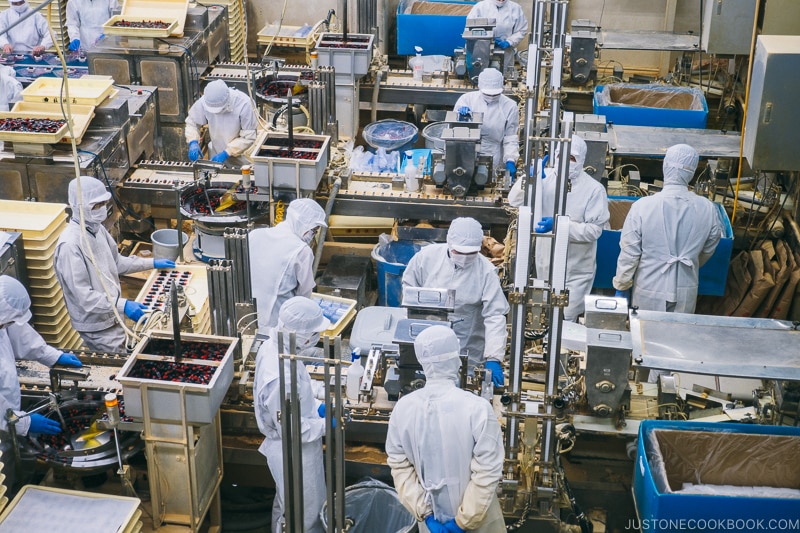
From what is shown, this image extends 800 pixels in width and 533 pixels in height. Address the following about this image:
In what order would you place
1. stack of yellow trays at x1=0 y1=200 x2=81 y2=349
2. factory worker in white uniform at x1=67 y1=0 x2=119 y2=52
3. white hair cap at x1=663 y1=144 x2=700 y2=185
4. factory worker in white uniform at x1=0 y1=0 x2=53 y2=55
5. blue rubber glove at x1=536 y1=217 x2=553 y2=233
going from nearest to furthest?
1. blue rubber glove at x1=536 y1=217 x2=553 y2=233
2. stack of yellow trays at x1=0 y1=200 x2=81 y2=349
3. white hair cap at x1=663 y1=144 x2=700 y2=185
4. factory worker in white uniform at x1=0 y1=0 x2=53 y2=55
5. factory worker in white uniform at x1=67 y1=0 x2=119 y2=52

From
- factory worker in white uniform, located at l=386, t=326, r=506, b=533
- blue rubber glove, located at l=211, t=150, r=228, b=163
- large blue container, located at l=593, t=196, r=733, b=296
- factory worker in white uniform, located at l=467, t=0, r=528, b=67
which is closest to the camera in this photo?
factory worker in white uniform, located at l=386, t=326, r=506, b=533

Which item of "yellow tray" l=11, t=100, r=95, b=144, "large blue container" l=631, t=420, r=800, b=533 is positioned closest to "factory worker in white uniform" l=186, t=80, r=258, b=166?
"yellow tray" l=11, t=100, r=95, b=144

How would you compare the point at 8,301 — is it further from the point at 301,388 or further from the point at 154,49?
the point at 154,49

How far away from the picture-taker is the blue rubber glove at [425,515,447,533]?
409 cm

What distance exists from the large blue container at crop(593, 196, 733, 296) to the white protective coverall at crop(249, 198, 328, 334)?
6.77ft

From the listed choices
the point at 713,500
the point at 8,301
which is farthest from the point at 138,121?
the point at 713,500

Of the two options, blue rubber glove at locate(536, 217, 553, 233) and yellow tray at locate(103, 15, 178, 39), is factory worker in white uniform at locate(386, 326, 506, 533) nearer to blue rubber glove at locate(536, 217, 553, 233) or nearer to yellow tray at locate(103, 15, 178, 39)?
blue rubber glove at locate(536, 217, 553, 233)

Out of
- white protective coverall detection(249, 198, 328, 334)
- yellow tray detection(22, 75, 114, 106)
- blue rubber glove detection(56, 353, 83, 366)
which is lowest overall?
blue rubber glove detection(56, 353, 83, 366)

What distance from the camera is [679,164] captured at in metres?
6.01

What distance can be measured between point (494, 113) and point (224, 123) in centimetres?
204

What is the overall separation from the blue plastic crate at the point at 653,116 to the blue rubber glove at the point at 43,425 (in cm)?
508

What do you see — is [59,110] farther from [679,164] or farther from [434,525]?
[434,525]

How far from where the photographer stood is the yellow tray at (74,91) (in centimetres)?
695

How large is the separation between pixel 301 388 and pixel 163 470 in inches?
29.1
